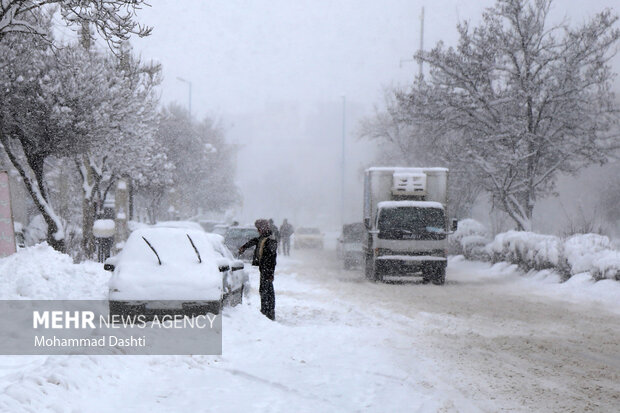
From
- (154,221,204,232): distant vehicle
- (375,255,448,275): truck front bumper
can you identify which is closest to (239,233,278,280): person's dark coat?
(154,221,204,232): distant vehicle

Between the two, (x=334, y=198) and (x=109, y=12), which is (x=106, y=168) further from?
(x=334, y=198)

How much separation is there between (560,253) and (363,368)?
563 inches

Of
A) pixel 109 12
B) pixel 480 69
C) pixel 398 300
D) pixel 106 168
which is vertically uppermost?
pixel 480 69

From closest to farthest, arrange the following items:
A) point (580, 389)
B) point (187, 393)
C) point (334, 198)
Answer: point (187, 393) → point (580, 389) → point (334, 198)

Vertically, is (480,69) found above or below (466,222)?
above

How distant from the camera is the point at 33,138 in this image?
59.8 ft

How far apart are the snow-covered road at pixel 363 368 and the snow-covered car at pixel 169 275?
54 centimetres

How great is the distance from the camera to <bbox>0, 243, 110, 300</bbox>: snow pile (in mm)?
11898

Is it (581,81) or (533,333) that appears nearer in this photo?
(533,333)

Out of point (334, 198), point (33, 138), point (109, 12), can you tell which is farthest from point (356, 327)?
point (334, 198)

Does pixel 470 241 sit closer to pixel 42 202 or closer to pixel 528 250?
pixel 528 250

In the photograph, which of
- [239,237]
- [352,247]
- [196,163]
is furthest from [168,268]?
[196,163]

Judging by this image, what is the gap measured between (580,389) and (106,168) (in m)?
21.8

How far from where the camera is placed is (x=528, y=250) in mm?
24000
